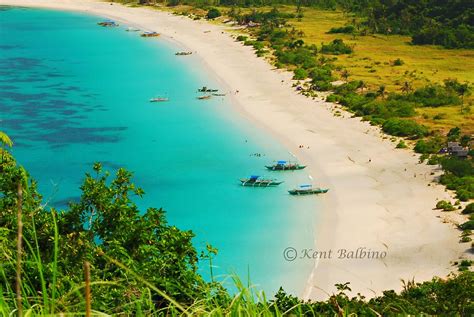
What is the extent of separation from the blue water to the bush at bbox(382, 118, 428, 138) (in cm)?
912

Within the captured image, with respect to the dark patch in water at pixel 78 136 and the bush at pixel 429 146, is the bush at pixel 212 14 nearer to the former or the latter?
the dark patch in water at pixel 78 136

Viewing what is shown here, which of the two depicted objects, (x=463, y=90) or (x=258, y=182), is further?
(x=463, y=90)

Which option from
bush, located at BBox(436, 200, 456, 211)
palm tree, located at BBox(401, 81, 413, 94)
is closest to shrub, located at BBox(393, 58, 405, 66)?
Result: palm tree, located at BBox(401, 81, 413, 94)

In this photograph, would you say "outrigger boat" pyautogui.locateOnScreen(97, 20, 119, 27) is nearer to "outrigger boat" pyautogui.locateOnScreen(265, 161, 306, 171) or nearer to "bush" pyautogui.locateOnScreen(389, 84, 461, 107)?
"bush" pyautogui.locateOnScreen(389, 84, 461, 107)

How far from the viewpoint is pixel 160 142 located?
59344mm

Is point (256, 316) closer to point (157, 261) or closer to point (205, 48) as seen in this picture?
point (157, 261)

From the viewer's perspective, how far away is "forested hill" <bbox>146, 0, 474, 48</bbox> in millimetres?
93562

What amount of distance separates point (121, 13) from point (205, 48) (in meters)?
41.6

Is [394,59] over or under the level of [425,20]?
under

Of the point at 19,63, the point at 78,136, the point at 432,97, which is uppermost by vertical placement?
the point at 432,97

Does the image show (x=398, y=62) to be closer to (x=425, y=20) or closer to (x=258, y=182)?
(x=425, y=20)

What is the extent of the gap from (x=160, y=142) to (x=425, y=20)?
57.4 meters

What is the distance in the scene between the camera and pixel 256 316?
5.04m

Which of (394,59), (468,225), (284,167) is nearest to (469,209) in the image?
(468,225)
